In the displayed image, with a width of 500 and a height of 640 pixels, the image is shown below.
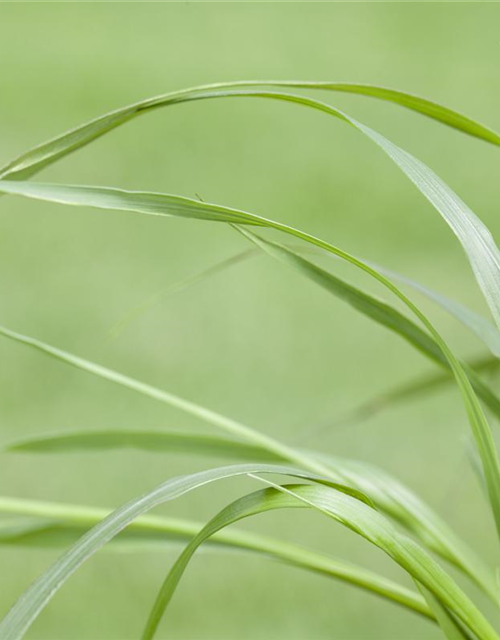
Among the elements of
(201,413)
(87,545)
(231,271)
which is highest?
(231,271)

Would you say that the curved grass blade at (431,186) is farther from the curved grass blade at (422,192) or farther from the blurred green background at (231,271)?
the blurred green background at (231,271)

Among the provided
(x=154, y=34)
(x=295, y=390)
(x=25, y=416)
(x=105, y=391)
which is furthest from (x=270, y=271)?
(x=154, y=34)

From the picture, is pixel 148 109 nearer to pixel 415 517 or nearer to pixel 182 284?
pixel 182 284

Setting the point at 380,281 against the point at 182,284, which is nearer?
the point at 380,281

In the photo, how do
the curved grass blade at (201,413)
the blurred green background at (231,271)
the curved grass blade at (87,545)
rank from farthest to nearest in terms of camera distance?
the blurred green background at (231,271) → the curved grass blade at (201,413) → the curved grass blade at (87,545)

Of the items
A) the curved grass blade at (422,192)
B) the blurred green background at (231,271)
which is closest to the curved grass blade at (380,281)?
the curved grass blade at (422,192)

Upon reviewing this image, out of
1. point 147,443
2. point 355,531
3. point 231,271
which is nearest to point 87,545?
point 355,531
